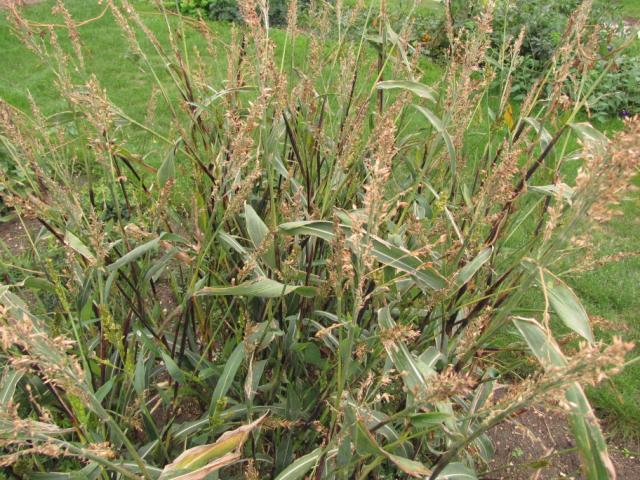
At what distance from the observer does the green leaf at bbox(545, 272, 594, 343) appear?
1105 mm

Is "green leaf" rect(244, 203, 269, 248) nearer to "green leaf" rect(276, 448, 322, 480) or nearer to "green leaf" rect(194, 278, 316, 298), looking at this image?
"green leaf" rect(194, 278, 316, 298)

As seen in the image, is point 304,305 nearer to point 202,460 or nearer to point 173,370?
point 173,370

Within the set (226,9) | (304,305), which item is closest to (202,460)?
(304,305)

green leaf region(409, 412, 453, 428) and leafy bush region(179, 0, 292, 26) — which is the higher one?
green leaf region(409, 412, 453, 428)

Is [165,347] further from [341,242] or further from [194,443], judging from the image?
[341,242]

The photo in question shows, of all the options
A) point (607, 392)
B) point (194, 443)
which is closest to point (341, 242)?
point (194, 443)

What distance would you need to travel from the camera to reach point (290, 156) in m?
2.20

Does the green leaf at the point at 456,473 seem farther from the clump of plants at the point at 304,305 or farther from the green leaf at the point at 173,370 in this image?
the green leaf at the point at 173,370

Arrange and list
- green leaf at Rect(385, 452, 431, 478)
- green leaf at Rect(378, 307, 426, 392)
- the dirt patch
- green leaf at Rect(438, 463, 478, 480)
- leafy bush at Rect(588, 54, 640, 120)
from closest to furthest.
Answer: green leaf at Rect(385, 452, 431, 478)
green leaf at Rect(378, 307, 426, 392)
green leaf at Rect(438, 463, 478, 480)
the dirt patch
leafy bush at Rect(588, 54, 640, 120)

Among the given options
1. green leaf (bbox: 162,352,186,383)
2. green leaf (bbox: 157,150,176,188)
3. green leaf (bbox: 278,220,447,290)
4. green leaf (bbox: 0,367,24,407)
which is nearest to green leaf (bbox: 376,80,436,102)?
green leaf (bbox: 278,220,447,290)

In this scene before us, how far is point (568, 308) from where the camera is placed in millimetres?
1145

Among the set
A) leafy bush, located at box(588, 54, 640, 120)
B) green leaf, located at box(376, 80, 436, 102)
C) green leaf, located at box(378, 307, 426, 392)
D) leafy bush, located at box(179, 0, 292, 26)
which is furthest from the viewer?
leafy bush, located at box(179, 0, 292, 26)

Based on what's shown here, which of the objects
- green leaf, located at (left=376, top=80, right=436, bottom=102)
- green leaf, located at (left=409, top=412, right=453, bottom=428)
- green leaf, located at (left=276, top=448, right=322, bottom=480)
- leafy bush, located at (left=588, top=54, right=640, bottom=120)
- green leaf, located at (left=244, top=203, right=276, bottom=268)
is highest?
green leaf, located at (left=376, top=80, right=436, bottom=102)

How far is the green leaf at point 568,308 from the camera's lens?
111cm
